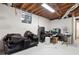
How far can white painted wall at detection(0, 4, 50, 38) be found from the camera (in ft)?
9.67

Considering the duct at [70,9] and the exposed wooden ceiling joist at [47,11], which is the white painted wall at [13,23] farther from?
the duct at [70,9]

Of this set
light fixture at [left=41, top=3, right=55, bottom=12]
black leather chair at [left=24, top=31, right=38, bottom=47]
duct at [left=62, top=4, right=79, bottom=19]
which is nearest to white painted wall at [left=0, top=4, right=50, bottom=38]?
black leather chair at [left=24, top=31, right=38, bottom=47]

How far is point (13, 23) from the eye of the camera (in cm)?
308

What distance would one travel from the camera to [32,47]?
10.9ft

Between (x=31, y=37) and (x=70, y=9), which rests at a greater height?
(x=70, y=9)

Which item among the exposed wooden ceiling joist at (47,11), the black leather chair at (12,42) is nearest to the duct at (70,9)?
the exposed wooden ceiling joist at (47,11)

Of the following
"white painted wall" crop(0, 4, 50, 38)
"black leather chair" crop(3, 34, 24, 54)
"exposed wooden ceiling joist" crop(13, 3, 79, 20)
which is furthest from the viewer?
"black leather chair" crop(3, 34, 24, 54)

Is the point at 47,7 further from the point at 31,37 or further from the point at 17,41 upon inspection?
the point at 17,41

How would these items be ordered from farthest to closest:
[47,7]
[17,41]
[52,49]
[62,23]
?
[17,41] → [52,49] → [62,23] → [47,7]

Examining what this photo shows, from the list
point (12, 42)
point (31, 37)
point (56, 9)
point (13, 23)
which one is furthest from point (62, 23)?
point (12, 42)

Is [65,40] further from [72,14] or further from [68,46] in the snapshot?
[72,14]

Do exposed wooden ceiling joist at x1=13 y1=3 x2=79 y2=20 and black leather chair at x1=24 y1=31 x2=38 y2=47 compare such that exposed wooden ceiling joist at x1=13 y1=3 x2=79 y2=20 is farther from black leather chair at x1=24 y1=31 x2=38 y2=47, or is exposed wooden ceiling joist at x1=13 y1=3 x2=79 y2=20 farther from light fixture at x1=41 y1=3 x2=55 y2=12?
black leather chair at x1=24 y1=31 x2=38 y2=47

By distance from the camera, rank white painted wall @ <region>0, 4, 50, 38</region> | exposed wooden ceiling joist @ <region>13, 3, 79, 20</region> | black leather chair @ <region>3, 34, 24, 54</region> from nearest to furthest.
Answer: exposed wooden ceiling joist @ <region>13, 3, 79, 20</region> → white painted wall @ <region>0, 4, 50, 38</region> → black leather chair @ <region>3, 34, 24, 54</region>

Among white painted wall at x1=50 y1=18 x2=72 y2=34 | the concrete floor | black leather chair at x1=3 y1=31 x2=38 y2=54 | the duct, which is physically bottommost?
the concrete floor
